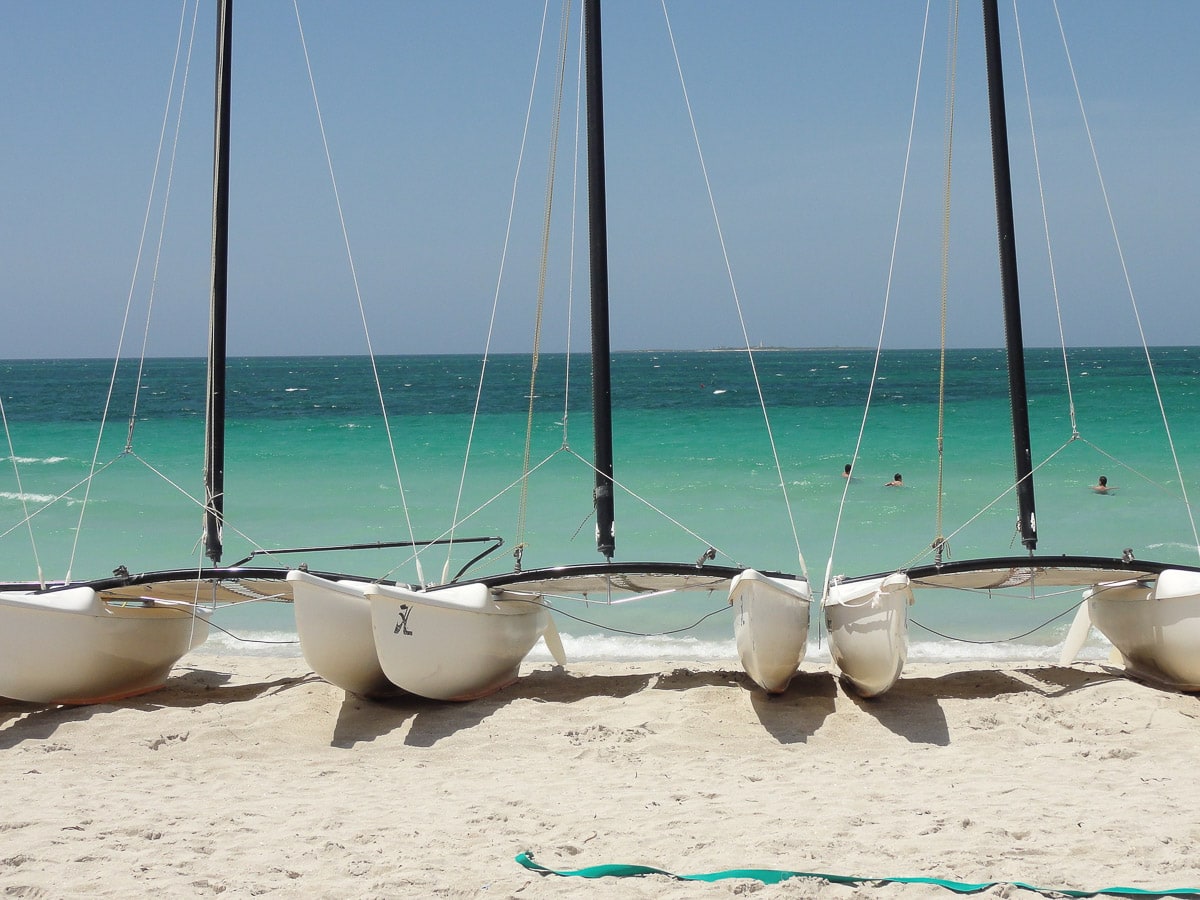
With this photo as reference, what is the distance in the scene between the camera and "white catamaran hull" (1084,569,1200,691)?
297 inches

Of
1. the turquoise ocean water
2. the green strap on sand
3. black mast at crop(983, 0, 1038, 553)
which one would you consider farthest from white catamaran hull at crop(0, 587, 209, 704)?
black mast at crop(983, 0, 1038, 553)

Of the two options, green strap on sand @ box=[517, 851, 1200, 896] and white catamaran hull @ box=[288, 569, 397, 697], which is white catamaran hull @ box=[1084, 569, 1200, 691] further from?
white catamaran hull @ box=[288, 569, 397, 697]

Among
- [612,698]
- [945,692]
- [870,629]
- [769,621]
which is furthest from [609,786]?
[945,692]

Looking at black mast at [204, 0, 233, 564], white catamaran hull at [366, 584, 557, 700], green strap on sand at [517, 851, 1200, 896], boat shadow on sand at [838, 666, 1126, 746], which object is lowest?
boat shadow on sand at [838, 666, 1126, 746]

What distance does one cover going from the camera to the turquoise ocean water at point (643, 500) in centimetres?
1145

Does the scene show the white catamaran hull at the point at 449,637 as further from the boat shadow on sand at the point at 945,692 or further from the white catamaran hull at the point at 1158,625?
the white catamaran hull at the point at 1158,625

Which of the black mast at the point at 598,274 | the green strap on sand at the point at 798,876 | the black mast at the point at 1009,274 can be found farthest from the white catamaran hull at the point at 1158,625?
the black mast at the point at 598,274

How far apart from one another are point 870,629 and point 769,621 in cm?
74

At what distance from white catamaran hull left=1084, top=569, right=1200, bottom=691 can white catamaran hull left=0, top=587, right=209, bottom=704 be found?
23.0ft

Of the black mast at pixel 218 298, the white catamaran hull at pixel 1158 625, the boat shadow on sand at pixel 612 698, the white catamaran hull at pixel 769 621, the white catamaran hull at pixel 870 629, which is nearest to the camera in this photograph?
the white catamaran hull at pixel 769 621

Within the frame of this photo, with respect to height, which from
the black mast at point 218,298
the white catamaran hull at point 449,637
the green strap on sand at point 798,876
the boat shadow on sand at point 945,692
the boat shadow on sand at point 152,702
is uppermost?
the black mast at point 218,298

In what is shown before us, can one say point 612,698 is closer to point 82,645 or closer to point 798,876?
point 798,876

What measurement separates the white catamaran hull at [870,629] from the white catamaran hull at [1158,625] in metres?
1.81

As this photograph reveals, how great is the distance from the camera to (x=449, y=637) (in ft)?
24.6
